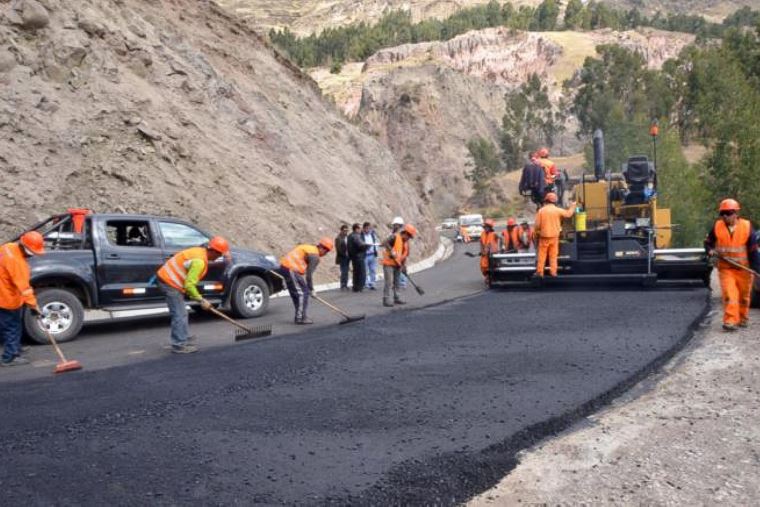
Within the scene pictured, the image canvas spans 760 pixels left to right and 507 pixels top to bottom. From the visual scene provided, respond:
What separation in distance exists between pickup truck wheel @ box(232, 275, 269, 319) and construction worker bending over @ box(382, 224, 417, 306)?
236 centimetres

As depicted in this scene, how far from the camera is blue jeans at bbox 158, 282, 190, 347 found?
9055 millimetres

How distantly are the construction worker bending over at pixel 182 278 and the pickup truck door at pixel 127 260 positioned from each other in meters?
2.16

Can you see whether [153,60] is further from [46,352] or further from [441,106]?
[441,106]

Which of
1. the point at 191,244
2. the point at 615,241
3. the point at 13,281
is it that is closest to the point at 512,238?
the point at 615,241

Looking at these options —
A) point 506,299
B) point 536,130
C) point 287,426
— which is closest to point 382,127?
point 536,130

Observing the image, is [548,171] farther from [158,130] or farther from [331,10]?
[331,10]

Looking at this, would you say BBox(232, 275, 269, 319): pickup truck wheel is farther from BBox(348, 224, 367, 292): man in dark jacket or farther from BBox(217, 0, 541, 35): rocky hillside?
BBox(217, 0, 541, 35): rocky hillside

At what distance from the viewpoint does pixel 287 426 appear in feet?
18.7

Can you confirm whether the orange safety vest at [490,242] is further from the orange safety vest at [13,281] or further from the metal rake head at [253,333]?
the orange safety vest at [13,281]

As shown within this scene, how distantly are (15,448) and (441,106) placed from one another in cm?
9068

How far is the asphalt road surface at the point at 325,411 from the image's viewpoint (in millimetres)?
4488

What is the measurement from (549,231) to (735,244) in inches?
169

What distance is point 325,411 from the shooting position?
6074 mm

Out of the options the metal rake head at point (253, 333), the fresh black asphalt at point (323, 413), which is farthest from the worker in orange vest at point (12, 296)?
the metal rake head at point (253, 333)
